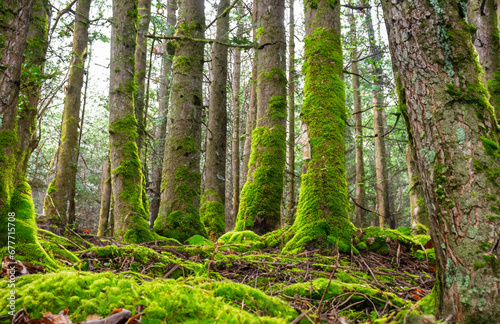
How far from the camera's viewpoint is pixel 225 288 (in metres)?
2.14

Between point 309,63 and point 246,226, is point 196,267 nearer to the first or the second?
point 246,226

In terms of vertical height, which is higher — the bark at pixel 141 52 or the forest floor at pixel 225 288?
the bark at pixel 141 52

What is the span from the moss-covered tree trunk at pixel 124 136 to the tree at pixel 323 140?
2902 mm

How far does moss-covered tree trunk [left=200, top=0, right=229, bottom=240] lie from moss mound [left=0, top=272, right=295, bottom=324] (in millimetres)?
7278

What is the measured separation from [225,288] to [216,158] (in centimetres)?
850

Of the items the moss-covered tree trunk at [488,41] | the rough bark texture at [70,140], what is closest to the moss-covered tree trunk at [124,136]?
the rough bark texture at [70,140]

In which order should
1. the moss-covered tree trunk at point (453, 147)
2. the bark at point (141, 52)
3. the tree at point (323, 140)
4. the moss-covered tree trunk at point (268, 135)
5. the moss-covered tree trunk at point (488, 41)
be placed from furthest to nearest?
the bark at point (141, 52) < the moss-covered tree trunk at point (268, 135) < the moss-covered tree trunk at point (488, 41) < the tree at point (323, 140) < the moss-covered tree trunk at point (453, 147)

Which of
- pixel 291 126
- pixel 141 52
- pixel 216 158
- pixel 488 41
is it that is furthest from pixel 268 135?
pixel 291 126

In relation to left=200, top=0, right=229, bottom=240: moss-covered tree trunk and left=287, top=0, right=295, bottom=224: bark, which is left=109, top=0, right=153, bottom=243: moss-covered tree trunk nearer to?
left=200, top=0, right=229, bottom=240: moss-covered tree trunk

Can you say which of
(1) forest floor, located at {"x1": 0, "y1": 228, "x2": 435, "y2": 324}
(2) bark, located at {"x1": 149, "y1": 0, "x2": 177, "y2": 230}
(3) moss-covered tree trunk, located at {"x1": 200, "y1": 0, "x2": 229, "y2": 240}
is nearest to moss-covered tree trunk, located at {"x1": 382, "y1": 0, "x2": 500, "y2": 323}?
(1) forest floor, located at {"x1": 0, "y1": 228, "x2": 435, "y2": 324}

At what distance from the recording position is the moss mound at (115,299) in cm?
155

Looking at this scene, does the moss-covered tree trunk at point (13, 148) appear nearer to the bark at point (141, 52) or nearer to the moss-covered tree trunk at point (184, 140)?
the moss-covered tree trunk at point (184, 140)

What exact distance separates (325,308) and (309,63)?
4.25 metres

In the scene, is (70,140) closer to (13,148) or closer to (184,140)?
(184,140)
